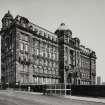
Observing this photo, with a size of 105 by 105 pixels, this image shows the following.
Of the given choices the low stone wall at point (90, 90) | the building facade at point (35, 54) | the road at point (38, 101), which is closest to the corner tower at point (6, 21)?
the building facade at point (35, 54)

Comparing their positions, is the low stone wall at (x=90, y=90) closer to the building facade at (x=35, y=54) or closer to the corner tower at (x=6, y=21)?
the building facade at (x=35, y=54)

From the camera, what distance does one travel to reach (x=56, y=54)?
7381cm

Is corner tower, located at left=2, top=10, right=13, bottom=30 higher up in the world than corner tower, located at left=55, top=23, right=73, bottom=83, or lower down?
higher up

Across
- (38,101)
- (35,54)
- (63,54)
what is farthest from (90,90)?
(63,54)

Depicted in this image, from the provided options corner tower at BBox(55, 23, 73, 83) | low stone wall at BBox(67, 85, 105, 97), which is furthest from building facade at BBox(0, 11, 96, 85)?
low stone wall at BBox(67, 85, 105, 97)

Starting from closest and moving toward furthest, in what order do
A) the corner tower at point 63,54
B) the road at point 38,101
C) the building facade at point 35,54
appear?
the road at point 38,101 < the building facade at point 35,54 < the corner tower at point 63,54

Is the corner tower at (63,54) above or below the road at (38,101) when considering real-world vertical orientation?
above

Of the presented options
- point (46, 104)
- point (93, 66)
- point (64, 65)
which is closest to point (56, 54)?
point (64, 65)

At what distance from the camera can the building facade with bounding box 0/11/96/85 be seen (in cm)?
5709

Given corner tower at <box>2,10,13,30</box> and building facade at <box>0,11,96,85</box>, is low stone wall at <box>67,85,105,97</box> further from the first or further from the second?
corner tower at <box>2,10,13,30</box>

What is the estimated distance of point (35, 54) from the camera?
208 feet

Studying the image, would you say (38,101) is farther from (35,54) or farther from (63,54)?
(63,54)

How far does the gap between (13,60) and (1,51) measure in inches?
430

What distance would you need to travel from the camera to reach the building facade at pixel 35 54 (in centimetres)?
5709
